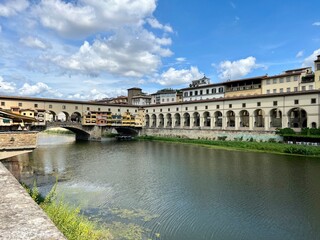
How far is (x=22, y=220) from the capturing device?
4805mm

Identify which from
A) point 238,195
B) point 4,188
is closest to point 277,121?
point 238,195

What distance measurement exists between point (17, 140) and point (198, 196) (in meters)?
13.1

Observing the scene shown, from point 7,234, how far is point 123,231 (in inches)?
298

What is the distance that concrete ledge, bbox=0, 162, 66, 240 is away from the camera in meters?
4.19

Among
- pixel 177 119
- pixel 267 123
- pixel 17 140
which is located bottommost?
pixel 17 140

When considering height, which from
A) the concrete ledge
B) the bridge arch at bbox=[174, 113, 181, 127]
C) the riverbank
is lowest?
the riverbank

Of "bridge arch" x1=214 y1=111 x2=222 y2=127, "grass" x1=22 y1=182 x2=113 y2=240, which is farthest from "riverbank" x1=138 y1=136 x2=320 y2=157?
"grass" x1=22 y1=182 x2=113 y2=240

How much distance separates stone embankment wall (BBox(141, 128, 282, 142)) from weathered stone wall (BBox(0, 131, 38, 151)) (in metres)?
38.2

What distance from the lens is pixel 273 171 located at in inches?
953

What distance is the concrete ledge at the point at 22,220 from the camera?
419 cm

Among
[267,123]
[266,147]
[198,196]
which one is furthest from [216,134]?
[198,196]

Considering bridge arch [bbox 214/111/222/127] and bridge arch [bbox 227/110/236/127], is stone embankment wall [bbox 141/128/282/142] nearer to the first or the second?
bridge arch [bbox 214/111/222/127]

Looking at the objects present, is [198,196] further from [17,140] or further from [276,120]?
[276,120]

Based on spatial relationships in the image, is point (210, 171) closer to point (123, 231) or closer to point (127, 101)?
point (123, 231)
